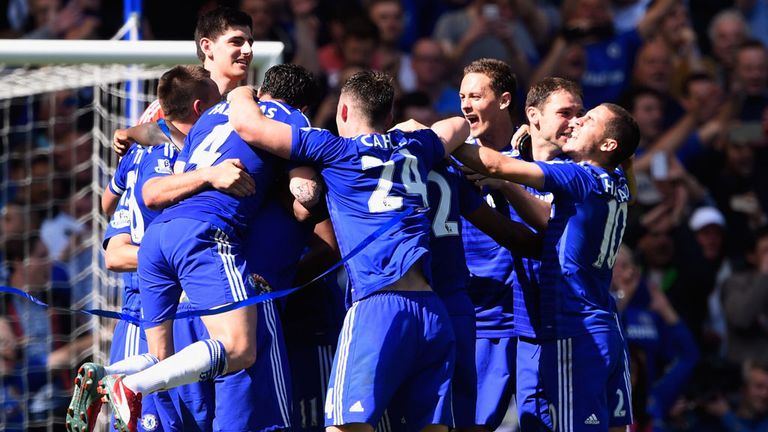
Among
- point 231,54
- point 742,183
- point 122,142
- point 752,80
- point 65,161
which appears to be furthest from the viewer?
point 752,80

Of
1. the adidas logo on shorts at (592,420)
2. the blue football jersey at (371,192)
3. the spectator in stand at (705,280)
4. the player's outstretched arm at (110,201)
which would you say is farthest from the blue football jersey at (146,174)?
the spectator in stand at (705,280)

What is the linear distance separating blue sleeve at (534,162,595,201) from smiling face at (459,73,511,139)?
779 mm

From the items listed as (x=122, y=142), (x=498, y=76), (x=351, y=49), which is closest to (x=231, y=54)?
(x=122, y=142)

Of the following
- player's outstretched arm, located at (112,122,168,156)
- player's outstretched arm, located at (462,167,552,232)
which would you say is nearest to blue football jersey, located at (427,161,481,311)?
player's outstretched arm, located at (462,167,552,232)

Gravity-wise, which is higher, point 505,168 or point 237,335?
point 505,168

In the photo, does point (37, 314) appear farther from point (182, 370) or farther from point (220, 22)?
point (182, 370)

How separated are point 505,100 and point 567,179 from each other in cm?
93

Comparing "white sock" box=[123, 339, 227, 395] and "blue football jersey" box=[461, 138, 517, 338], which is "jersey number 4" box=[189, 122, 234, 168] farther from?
"blue football jersey" box=[461, 138, 517, 338]

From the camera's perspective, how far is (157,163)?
24.6ft

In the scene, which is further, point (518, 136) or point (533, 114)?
A: point (518, 136)

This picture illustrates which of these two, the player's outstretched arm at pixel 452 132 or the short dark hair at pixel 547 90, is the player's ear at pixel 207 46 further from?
the short dark hair at pixel 547 90

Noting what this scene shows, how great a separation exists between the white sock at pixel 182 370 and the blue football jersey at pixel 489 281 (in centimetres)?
165

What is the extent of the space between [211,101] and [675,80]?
26.8 ft

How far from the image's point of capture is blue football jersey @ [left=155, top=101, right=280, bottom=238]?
683 centimetres
